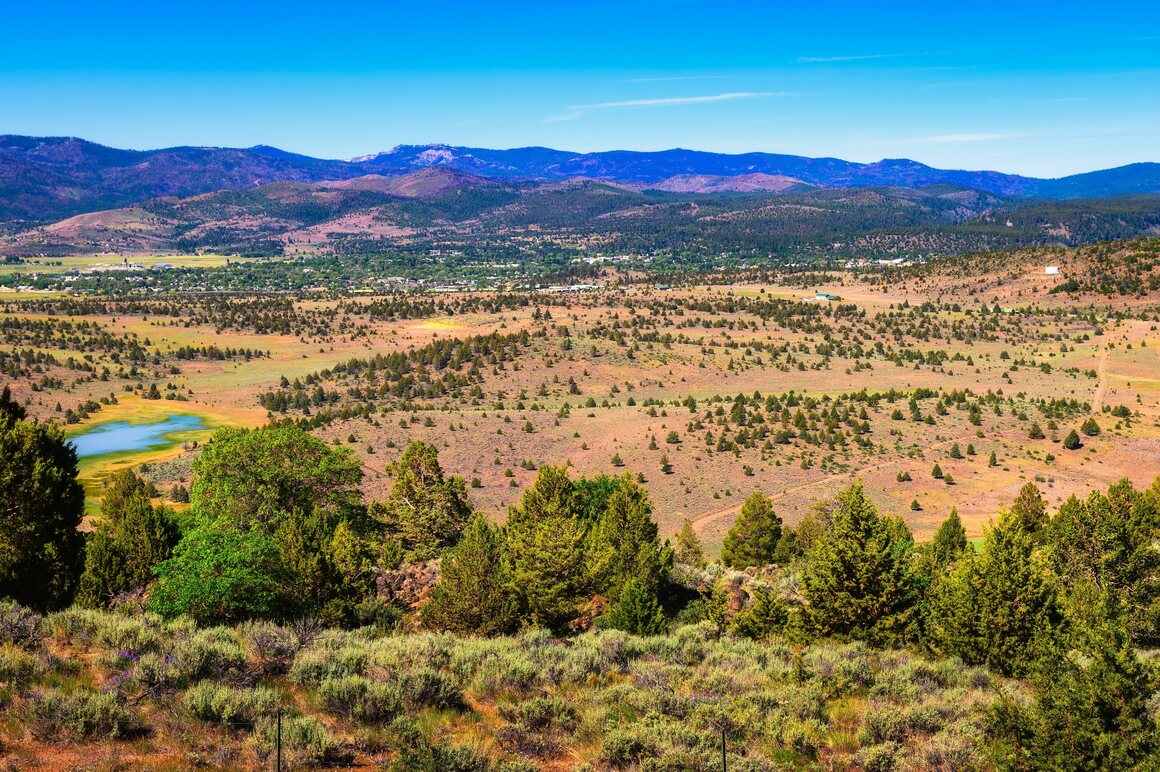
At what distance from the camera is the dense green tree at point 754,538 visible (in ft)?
125

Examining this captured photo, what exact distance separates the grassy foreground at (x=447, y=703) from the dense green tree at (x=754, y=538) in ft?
63.8

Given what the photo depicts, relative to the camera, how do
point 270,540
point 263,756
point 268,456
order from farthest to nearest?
point 268,456, point 270,540, point 263,756

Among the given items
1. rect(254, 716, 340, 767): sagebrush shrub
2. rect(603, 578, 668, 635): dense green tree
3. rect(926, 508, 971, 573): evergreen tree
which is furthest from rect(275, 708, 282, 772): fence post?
rect(926, 508, 971, 573): evergreen tree

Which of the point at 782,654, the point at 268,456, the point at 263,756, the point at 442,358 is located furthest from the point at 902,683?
the point at 442,358

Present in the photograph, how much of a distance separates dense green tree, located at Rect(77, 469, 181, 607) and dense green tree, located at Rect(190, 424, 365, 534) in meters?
2.03

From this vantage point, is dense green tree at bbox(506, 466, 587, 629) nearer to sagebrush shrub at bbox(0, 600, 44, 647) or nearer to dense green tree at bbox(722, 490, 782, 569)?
sagebrush shrub at bbox(0, 600, 44, 647)

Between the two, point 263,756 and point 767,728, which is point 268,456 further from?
point 767,728

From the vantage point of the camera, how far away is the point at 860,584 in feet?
70.8

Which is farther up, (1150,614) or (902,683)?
(902,683)

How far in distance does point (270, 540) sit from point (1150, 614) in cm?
2680

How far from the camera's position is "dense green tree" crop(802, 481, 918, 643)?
70.2 feet

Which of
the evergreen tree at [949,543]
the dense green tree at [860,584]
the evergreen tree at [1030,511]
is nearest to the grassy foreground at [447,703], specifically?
the dense green tree at [860,584]

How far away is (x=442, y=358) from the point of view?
305ft

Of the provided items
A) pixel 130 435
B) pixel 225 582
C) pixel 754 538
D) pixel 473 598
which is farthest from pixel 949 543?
pixel 130 435
